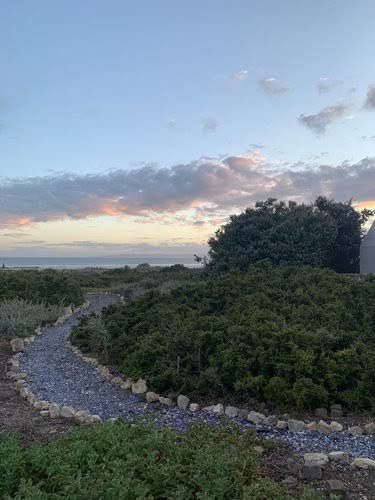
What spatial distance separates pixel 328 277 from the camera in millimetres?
10633

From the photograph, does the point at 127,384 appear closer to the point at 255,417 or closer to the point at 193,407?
the point at 193,407

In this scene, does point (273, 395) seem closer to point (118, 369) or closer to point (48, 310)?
point (118, 369)

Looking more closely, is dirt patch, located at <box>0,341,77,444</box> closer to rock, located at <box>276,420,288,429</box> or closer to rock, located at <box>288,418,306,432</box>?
rock, located at <box>276,420,288,429</box>

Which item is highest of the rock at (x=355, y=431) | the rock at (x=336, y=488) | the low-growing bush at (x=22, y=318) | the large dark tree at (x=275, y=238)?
the large dark tree at (x=275, y=238)

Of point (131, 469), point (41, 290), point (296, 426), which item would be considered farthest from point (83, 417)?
point (41, 290)

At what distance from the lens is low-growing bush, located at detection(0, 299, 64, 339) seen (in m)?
10.5

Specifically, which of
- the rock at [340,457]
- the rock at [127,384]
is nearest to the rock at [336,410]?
the rock at [340,457]

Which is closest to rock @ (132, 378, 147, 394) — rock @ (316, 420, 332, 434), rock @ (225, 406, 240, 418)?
rock @ (225, 406, 240, 418)

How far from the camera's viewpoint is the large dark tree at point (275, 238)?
1642 cm

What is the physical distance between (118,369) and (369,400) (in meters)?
3.63

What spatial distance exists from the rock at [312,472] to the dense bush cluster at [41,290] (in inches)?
441

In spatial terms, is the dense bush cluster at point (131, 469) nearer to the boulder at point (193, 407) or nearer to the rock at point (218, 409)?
the rock at point (218, 409)

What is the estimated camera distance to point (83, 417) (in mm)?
5262

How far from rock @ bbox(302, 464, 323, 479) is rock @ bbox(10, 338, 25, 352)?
6739mm
